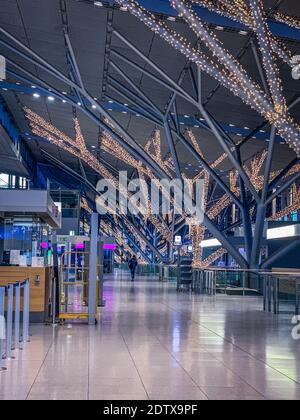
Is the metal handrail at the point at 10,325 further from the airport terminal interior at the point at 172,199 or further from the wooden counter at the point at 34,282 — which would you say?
the wooden counter at the point at 34,282

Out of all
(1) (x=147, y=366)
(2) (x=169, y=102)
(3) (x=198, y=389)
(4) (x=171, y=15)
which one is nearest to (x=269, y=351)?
(1) (x=147, y=366)

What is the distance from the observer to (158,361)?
28.5 ft

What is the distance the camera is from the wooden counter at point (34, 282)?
13.8 metres

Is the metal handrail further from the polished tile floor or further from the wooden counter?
the wooden counter

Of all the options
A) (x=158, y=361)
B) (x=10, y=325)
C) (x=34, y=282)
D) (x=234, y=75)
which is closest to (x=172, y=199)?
(x=234, y=75)

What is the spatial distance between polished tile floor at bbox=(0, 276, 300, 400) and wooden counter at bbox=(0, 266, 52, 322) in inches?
38.9

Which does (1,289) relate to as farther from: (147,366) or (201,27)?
(201,27)

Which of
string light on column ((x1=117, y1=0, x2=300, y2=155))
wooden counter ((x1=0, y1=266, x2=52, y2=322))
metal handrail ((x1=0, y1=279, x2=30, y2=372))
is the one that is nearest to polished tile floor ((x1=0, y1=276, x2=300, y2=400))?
metal handrail ((x1=0, y1=279, x2=30, y2=372))

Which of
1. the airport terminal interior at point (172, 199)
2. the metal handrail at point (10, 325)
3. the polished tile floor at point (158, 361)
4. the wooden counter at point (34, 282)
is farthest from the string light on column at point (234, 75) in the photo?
the metal handrail at point (10, 325)

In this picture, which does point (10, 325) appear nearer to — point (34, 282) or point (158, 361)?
point (158, 361)

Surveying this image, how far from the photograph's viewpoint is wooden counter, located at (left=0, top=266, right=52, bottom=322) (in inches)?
542

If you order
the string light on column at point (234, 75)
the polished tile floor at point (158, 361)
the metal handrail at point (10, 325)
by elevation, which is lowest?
the polished tile floor at point (158, 361)

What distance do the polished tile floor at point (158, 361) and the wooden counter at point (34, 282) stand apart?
988 mm
